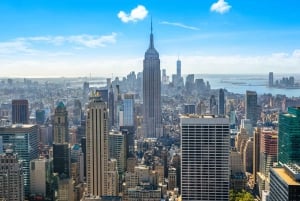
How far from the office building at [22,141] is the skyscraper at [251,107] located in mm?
7733

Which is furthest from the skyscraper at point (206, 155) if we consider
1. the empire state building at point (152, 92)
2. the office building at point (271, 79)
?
the empire state building at point (152, 92)

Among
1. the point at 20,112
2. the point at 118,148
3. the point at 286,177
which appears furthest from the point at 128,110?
the point at 286,177

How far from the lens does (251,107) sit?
19.0 metres

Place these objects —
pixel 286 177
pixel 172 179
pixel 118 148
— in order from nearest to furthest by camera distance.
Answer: pixel 286 177 → pixel 172 179 → pixel 118 148

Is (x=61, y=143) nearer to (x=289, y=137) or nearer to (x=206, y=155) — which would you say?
(x=206, y=155)

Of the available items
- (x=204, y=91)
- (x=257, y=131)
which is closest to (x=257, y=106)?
(x=204, y=91)

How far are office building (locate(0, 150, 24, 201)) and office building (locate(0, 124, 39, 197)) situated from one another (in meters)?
1.50

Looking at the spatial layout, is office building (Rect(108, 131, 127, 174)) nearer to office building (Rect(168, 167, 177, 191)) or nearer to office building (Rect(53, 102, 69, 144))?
office building (Rect(168, 167, 177, 191))

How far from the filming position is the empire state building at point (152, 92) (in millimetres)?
20875

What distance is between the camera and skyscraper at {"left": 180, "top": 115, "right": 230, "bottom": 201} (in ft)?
34.1

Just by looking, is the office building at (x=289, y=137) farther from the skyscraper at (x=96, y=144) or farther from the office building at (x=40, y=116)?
the office building at (x=40, y=116)

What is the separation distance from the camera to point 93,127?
44.4 ft

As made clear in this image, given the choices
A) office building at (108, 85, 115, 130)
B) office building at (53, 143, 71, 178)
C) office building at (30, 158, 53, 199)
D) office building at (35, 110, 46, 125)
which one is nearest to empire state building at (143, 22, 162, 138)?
office building at (108, 85, 115, 130)

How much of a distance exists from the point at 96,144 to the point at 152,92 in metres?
10.5
